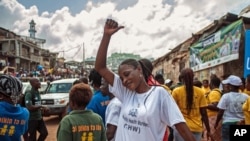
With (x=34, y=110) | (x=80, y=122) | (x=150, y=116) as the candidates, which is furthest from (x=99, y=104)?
Answer: (x=34, y=110)

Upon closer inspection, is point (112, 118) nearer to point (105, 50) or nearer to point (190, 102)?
point (105, 50)

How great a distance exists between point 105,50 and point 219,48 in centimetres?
1047

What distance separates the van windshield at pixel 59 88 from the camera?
631 inches

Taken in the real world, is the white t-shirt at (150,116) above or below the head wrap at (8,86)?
below

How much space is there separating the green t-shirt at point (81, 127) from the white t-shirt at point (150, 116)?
447 millimetres

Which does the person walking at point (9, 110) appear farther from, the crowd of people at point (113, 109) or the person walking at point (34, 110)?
the person walking at point (34, 110)

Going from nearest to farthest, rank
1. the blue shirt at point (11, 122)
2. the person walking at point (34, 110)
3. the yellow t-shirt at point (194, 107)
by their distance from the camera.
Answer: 1. the blue shirt at point (11, 122)
2. the yellow t-shirt at point (194, 107)
3. the person walking at point (34, 110)

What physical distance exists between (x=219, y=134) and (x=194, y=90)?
96.9 inches

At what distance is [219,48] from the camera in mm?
12742

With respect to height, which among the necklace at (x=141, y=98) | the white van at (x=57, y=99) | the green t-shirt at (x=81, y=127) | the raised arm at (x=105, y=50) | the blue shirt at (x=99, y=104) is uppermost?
the raised arm at (x=105, y=50)

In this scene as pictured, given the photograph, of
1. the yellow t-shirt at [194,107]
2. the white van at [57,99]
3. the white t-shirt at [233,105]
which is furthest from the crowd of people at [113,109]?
the white van at [57,99]

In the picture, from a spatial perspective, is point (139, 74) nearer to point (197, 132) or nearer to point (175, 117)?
point (175, 117)

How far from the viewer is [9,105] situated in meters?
3.19

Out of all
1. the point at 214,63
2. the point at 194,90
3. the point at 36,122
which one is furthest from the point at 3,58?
the point at 194,90
